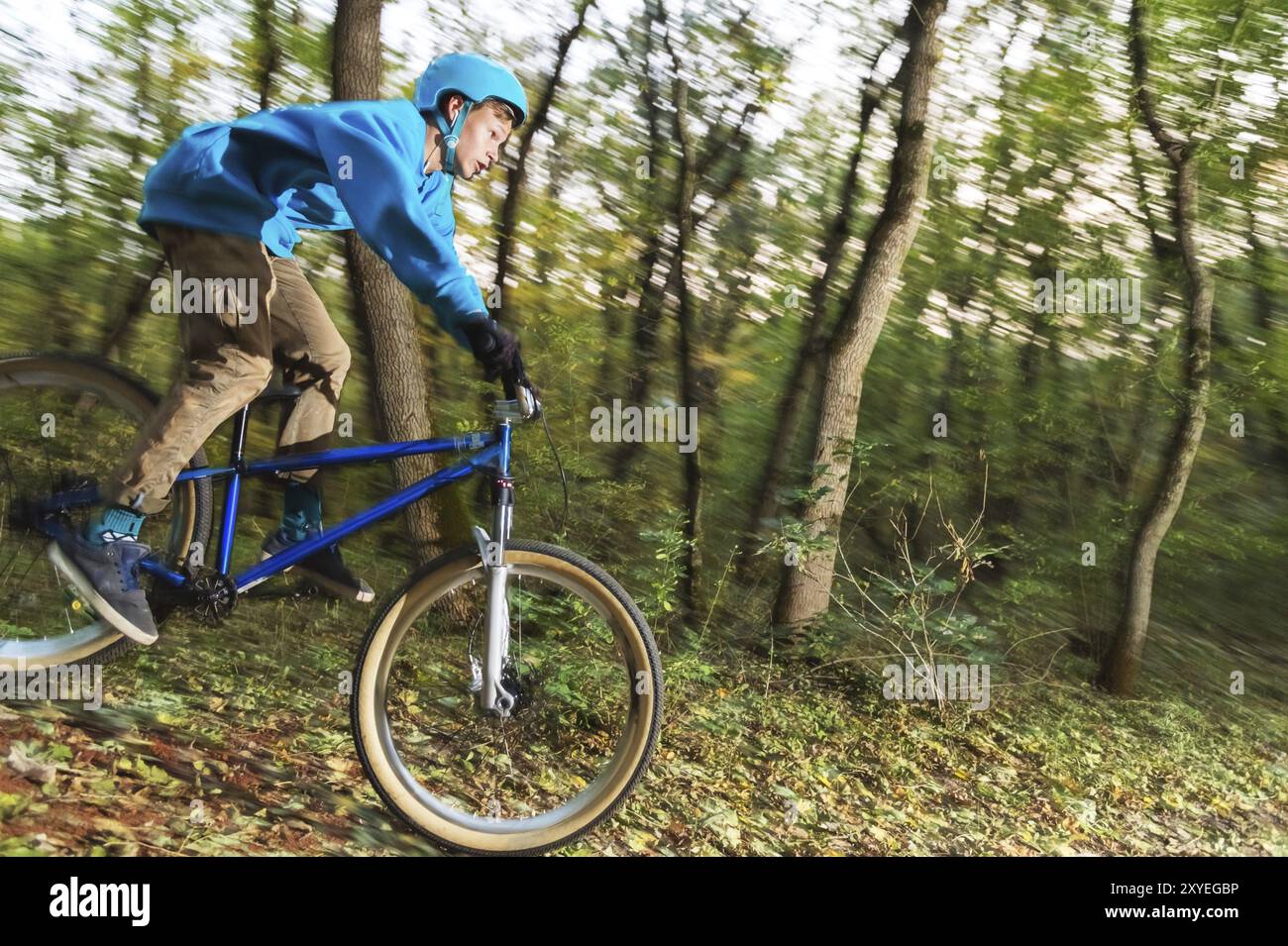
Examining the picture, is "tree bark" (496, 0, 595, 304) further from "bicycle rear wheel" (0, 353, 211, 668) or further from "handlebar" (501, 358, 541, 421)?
"handlebar" (501, 358, 541, 421)

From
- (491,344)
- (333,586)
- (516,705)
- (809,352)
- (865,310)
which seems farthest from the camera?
(809,352)

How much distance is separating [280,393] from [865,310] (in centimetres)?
370

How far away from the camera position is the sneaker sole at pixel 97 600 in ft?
10.0

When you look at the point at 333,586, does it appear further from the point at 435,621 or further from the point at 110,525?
the point at 110,525

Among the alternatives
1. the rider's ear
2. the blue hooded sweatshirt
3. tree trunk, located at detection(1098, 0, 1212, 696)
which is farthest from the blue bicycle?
tree trunk, located at detection(1098, 0, 1212, 696)

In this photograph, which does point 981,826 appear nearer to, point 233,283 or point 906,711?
point 906,711

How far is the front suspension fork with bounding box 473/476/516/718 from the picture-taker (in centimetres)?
302

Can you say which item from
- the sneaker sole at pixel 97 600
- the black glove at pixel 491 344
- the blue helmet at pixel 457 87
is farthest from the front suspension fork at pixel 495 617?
the blue helmet at pixel 457 87

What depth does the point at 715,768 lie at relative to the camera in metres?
4.26

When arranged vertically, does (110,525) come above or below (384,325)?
below

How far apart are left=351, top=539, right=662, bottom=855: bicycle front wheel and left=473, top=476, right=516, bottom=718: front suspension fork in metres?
0.05

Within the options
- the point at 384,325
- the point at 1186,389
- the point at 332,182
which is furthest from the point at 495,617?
the point at 1186,389

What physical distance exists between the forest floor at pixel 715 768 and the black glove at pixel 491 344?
1.57m

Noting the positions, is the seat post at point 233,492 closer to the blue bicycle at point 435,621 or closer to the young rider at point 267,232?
the blue bicycle at point 435,621
